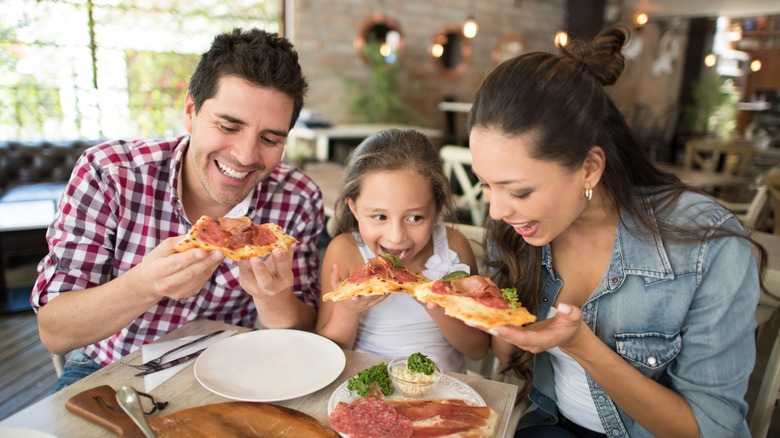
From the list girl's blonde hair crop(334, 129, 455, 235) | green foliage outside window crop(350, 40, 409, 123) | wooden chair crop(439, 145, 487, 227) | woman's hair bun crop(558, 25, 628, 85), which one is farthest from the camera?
green foliage outside window crop(350, 40, 409, 123)

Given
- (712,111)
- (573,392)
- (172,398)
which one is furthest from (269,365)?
(712,111)

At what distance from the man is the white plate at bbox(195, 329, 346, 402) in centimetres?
17

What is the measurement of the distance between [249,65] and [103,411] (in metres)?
1.22

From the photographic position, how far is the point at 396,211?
1.90m

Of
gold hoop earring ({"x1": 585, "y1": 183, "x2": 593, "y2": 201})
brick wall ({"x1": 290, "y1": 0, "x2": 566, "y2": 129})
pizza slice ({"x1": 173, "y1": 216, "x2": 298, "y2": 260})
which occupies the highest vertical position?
brick wall ({"x1": 290, "y1": 0, "x2": 566, "y2": 129})

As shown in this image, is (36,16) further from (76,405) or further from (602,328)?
(602,328)

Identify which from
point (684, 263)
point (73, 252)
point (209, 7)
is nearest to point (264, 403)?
point (73, 252)

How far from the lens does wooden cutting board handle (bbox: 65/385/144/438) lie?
1.20 metres

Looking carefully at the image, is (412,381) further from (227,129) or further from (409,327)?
(227,129)

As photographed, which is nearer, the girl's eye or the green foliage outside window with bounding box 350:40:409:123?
the girl's eye

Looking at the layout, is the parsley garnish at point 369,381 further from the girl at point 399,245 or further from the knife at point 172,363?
the knife at point 172,363

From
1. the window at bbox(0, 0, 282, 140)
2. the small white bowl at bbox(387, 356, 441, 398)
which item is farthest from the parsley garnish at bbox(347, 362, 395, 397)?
→ the window at bbox(0, 0, 282, 140)

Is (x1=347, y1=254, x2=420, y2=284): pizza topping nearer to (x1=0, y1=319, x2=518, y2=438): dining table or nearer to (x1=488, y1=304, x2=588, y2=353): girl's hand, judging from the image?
(x1=0, y1=319, x2=518, y2=438): dining table

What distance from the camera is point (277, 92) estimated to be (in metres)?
1.89
